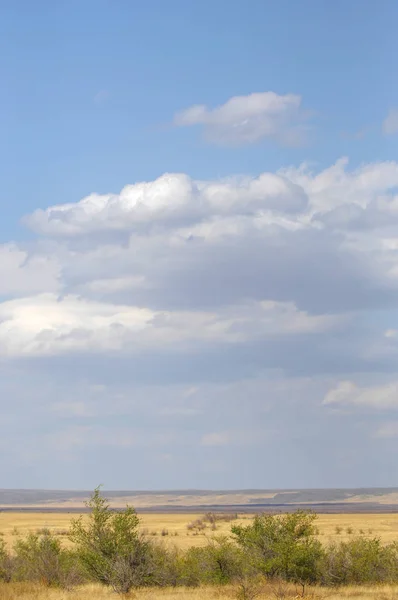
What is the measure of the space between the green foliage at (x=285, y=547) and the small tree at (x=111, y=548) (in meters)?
4.59

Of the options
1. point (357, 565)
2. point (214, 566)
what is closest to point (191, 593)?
point (214, 566)

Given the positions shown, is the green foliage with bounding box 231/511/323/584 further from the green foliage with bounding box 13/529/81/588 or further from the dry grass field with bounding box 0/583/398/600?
the green foliage with bounding box 13/529/81/588

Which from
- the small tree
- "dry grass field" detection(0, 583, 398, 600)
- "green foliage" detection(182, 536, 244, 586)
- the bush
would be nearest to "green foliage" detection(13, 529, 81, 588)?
the bush

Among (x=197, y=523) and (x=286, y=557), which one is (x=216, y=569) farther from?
(x=197, y=523)

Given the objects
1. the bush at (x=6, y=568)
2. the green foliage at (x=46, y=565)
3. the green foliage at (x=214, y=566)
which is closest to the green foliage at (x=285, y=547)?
the green foliage at (x=214, y=566)

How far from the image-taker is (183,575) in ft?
120

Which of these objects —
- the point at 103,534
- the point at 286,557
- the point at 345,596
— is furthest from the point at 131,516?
the point at 345,596

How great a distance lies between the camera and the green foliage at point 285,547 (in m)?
34.2

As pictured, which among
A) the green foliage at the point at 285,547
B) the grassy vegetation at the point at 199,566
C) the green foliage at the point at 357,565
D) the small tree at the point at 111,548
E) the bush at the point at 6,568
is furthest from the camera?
the bush at the point at 6,568

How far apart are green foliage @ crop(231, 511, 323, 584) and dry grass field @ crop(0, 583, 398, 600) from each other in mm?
1203

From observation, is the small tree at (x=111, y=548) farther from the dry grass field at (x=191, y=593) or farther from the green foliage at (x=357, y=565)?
the green foliage at (x=357, y=565)

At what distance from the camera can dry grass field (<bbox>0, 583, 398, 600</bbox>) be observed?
98.7ft

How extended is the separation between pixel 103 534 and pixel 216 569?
600cm

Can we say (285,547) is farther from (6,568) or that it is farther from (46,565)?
(6,568)
